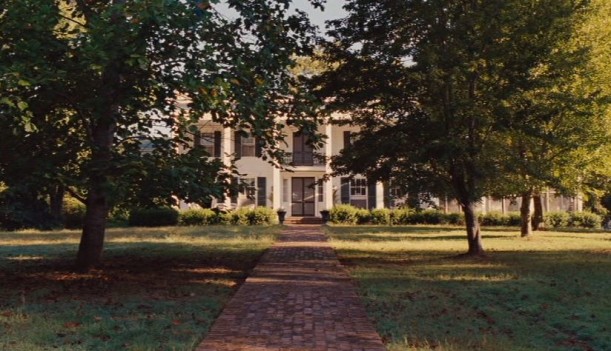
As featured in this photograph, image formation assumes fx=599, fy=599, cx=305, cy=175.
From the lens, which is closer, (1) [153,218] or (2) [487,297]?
(2) [487,297]

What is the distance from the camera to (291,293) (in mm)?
9055

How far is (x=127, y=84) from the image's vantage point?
30.9 ft

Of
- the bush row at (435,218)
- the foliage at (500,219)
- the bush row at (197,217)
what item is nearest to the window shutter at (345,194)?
the bush row at (435,218)

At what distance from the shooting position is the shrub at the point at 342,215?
30906 millimetres

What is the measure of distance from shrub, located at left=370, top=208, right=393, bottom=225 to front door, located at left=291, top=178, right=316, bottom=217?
4153 mm

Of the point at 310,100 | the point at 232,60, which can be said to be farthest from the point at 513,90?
the point at 232,60

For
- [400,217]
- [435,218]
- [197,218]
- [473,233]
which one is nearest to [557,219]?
[435,218]

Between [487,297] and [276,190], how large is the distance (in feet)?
81.0

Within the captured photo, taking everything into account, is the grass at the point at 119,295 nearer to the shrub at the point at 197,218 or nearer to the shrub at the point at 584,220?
the shrub at the point at 197,218

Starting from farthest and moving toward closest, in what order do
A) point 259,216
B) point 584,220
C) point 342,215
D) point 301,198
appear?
point 301,198
point 584,220
point 342,215
point 259,216

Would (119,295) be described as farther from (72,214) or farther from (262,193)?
(262,193)

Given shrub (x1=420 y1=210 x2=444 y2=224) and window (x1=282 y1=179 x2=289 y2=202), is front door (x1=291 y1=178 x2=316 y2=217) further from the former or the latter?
shrub (x1=420 y1=210 x2=444 y2=224)

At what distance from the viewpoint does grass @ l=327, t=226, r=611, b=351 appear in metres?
6.55

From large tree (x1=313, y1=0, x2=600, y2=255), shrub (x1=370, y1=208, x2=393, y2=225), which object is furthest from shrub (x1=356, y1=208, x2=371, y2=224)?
large tree (x1=313, y1=0, x2=600, y2=255)
